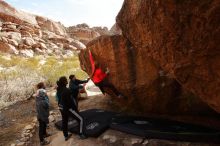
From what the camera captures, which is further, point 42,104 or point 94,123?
point 94,123

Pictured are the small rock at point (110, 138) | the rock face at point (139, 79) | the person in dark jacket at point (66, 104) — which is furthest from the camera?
the rock face at point (139, 79)

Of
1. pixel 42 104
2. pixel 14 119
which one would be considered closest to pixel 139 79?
pixel 42 104

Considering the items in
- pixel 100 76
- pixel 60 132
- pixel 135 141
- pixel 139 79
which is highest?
pixel 100 76

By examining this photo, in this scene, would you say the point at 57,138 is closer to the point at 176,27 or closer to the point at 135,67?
the point at 135,67

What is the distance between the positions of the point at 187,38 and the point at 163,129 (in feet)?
11.5

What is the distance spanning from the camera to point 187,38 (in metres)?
4.40

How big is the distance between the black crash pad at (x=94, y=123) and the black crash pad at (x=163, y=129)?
0.91ft

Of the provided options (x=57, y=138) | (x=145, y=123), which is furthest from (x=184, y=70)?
(x=57, y=138)

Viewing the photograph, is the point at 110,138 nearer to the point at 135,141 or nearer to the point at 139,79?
the point at 135,141

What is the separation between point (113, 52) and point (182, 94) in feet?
8.24

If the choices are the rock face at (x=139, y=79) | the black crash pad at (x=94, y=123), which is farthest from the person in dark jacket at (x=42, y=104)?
the rock face at (x=139, y=79)

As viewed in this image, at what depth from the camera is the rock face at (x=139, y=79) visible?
8.14 metres

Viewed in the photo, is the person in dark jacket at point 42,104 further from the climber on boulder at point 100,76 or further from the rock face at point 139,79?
the rock face at point 139,79

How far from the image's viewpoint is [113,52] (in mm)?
8578
